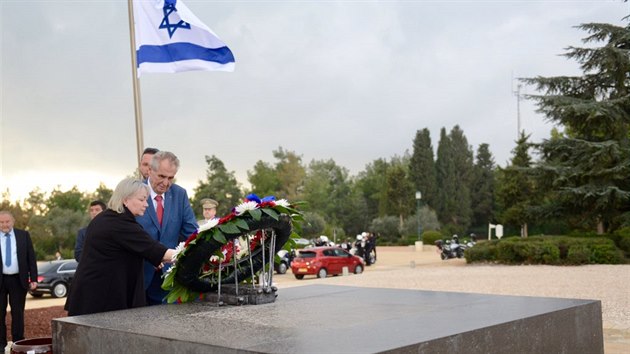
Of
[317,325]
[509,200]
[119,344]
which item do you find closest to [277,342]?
[317,325]

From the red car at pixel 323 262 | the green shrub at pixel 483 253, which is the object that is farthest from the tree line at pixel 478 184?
the red car at pixel 323 262

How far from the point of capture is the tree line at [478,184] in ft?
95.2

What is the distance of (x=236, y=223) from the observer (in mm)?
4539

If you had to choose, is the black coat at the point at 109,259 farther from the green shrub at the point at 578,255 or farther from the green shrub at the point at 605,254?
the green shrub at the point at 605,254

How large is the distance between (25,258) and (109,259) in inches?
182

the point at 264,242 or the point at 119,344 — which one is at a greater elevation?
the point at 264,242

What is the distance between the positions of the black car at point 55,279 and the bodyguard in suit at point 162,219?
18083 mm

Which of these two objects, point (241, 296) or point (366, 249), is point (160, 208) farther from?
point (366, 249)

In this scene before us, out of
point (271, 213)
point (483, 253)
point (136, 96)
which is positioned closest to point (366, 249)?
point (483, 253)

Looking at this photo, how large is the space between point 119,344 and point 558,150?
2925 centimetres

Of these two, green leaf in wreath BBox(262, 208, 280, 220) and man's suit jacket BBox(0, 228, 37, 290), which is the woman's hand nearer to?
green leaf in wreath BBox(262, 208, 280, 220)

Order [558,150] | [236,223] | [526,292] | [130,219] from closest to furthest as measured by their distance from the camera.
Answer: [236,223] < [130,219] < [526,292] < [558,150]

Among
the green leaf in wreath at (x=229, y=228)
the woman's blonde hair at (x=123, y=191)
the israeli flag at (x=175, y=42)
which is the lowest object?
the green leaf in wreath at (x=229, y=228)

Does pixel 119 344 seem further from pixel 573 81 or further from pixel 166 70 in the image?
pixel 573 81
